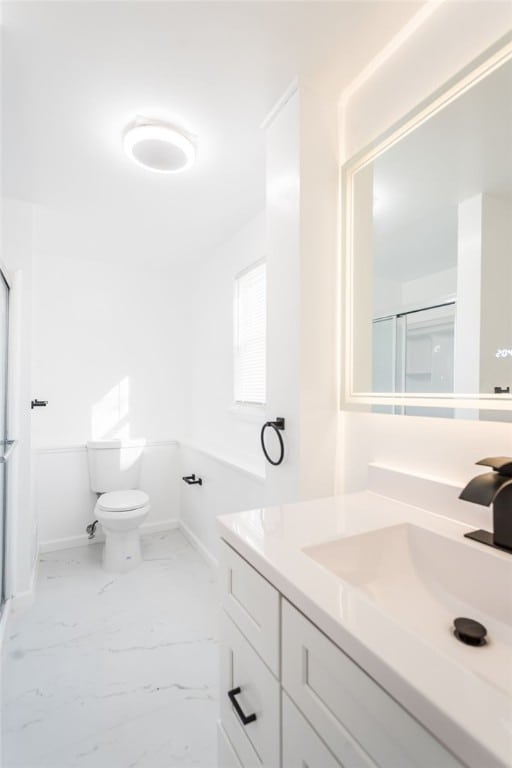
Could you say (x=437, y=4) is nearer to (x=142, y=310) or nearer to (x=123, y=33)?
(x=123, y=33)

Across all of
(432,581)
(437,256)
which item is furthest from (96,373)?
(432,581)

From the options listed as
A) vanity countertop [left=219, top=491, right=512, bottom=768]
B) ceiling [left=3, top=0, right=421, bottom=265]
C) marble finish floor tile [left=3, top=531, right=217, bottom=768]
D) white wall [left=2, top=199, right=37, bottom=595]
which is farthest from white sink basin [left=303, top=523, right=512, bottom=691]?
white wall [left=2, top=199, right=37, bottom=595]

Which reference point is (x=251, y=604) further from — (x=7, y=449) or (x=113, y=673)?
(x=7, y=449)

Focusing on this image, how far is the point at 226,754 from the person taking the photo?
3.27 feet

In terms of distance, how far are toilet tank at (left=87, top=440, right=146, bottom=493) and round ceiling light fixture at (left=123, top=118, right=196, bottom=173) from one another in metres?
2.02

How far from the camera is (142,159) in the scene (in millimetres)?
1620

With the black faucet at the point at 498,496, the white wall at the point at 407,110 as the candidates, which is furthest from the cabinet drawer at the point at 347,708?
the white wall at the point at 407,110

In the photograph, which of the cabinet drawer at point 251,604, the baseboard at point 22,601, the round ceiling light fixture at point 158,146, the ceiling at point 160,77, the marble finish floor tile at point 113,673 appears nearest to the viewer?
the cabinet drawer at point 251,604

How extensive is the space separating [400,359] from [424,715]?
92 centimetres

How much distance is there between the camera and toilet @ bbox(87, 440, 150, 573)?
2480mm

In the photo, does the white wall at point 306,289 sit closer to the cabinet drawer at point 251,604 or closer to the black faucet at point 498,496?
the cabinet drawer at point 251,604

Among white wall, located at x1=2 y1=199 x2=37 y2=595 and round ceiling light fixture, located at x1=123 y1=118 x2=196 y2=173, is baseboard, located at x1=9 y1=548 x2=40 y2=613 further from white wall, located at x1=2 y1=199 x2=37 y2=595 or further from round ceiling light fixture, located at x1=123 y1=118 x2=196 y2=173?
round ceiling light fixture, located at x1=123 y1=118 x2=196 y2=173

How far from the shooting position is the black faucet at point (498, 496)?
772 millimetres

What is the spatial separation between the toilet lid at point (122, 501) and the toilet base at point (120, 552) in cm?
18
